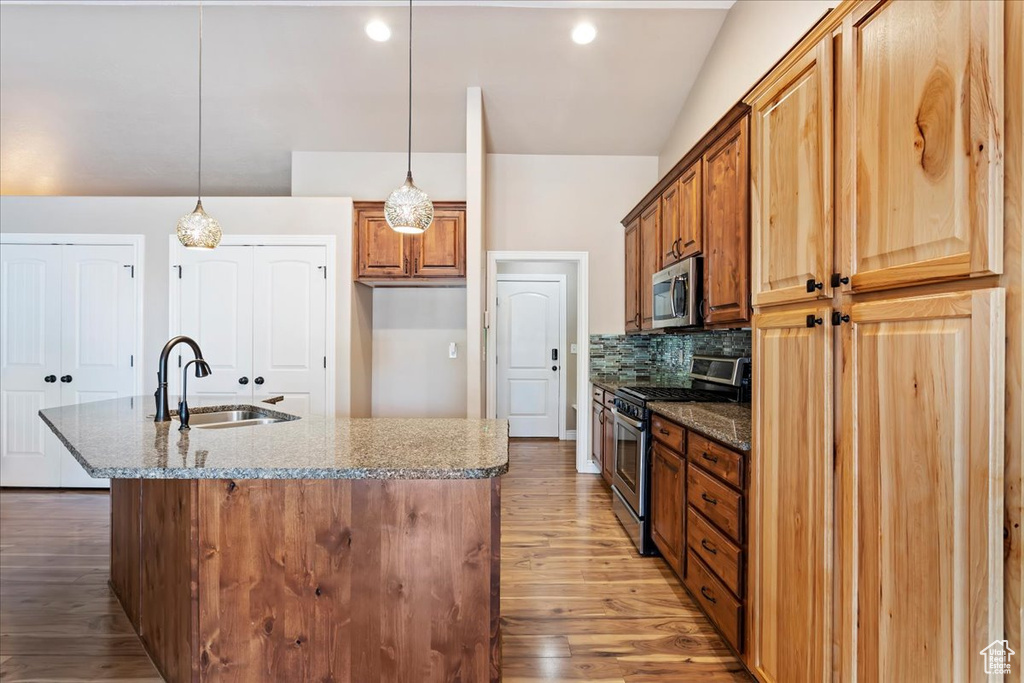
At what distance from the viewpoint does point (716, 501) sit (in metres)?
2.04

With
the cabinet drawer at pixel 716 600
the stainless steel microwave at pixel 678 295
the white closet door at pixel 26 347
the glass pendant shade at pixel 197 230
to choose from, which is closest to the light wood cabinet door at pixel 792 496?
the cabinet drawer at pixel 716 600

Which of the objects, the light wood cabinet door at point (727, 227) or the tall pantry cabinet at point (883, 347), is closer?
the tall pantry cabinet at point (883, 347)

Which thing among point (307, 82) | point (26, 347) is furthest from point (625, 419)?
point (26, 347)

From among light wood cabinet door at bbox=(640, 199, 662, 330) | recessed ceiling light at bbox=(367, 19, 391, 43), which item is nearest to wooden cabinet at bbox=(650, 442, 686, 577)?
light wood cabinet door at bbox=(640, 199, 662, 330)

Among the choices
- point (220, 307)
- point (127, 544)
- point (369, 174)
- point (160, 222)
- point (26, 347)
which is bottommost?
point (127, 544)

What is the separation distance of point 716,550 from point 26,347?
5137mm

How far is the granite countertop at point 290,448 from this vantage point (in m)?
1.38

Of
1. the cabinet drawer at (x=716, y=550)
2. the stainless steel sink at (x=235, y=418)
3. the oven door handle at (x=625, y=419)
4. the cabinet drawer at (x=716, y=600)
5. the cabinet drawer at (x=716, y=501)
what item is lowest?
the cabinet drawer at (x=716, y=600)

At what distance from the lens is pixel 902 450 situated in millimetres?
1059

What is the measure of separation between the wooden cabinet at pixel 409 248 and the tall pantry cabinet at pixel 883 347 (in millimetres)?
2862

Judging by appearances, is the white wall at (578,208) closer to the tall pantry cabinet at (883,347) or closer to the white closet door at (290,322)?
the white closet door at (290,322)

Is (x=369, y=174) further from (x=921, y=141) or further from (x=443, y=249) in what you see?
(x=921, y=141)

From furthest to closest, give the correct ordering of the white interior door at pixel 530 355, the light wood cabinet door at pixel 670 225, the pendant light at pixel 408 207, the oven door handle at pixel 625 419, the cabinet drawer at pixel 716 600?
the white interior door at pixel 530 355 < the light wood cabinet door at pixel 670 225 < the oven door handle at pixel 625 419 < the pendant light at pixel 408 207 < the cabinet drawer at pixel 716 600

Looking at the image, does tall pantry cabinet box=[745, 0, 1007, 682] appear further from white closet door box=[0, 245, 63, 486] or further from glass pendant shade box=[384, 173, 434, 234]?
white closet door box=[0, 245, 63, 486]
